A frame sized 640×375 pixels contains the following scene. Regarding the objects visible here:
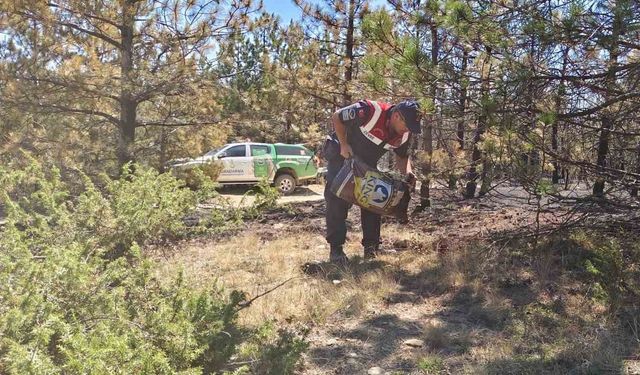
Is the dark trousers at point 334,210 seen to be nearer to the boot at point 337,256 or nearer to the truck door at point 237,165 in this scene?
the boot at point 337,256

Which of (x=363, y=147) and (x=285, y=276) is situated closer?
(x=285, y=276)

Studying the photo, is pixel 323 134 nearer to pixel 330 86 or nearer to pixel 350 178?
pixel 330 86

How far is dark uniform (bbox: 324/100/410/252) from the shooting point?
5.30 metres

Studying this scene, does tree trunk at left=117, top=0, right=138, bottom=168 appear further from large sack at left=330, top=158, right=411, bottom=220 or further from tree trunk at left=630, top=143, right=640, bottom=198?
tree trunk at left=630, top=143, right=640, bottom=198

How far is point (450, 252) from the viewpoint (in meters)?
5.73

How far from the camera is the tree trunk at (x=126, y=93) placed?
26.3 feet

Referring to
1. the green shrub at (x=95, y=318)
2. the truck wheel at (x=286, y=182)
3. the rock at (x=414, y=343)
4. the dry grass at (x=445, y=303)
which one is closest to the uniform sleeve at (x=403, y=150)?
the dry grass at (x=445, y=303)

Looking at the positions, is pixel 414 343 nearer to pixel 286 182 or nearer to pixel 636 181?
pixel 636 181

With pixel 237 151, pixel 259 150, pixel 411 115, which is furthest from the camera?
pixel 259 150

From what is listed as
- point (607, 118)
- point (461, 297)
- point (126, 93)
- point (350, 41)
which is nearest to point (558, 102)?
point (607, 118)

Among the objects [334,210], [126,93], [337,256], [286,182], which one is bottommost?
[337,256]

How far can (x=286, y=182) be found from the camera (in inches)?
628

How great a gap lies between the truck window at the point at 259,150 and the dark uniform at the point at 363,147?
10.2m

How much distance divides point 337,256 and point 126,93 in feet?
15.1
